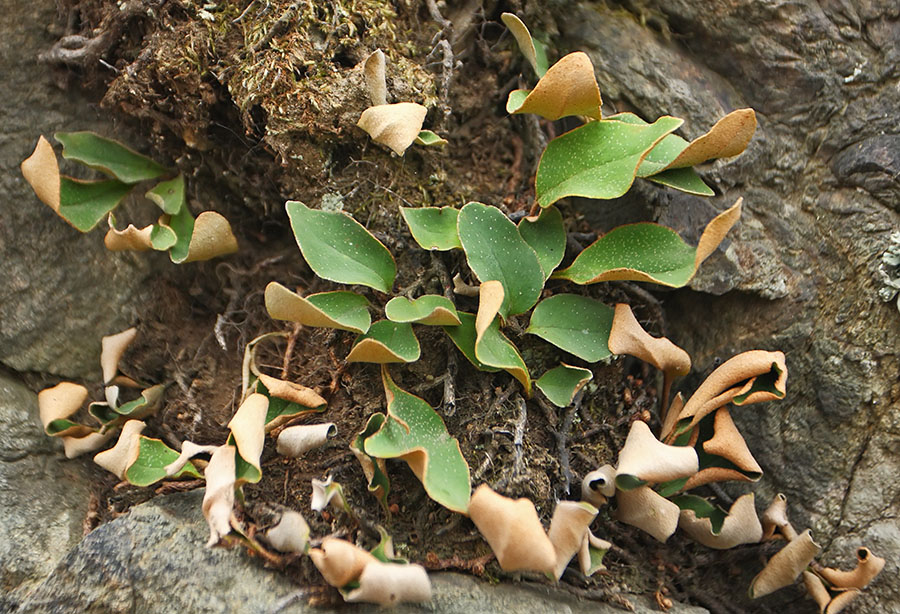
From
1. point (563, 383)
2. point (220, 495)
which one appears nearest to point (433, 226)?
point (563, 383)

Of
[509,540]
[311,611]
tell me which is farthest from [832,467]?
[311,611]

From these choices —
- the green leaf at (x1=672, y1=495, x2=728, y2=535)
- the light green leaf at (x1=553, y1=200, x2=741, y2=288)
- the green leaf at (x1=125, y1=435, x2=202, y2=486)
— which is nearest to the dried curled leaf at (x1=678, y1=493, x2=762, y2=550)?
the green leaf at (x1=672, y1=495, x2=728, y2=535)

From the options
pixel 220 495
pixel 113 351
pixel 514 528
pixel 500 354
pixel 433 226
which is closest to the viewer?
pixel 514 528

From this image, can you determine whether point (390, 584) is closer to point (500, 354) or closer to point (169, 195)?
point (500, 354)

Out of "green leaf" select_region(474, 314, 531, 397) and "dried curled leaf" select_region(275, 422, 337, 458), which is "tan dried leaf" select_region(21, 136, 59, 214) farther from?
"green leaf" select_region(474, 314, 531, 397)

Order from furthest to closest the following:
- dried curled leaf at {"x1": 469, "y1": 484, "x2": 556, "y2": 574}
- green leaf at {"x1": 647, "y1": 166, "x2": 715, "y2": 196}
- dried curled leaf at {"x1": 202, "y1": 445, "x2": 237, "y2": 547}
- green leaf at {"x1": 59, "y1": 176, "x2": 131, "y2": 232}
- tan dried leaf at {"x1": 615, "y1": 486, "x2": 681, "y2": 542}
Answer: green leaf at {"x1": 59, "y1": 176, "x2": 131, "y2": 232}
green leaf at {"x1": 647, "y1": 166, "x2": 715, "y2": 196}
tan dried leaf at {"x1": 615, "y1": 486, "x2": 681, "y2": 542}
dried curled leaf at {"x1": 202, "y1": 445, "x2": 237, "y2": 547}
dried curled leaf at {"x1": 469, "y1": 484, "x2": 556, "y2": 574}
